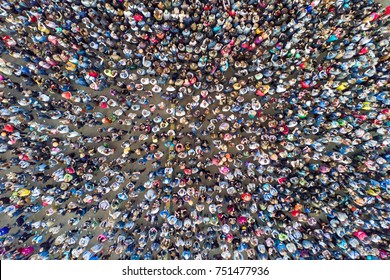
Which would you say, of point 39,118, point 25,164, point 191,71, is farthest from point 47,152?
point 191,71

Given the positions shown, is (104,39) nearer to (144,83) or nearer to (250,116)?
(144,83)

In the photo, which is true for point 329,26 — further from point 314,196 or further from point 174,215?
point 174,215

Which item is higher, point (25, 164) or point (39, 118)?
point (39, 118)
